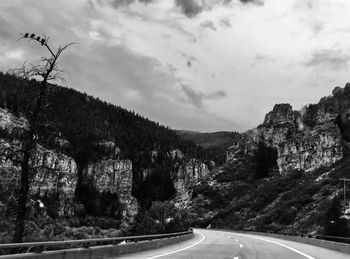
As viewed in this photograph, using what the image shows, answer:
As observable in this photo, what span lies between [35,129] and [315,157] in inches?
3761

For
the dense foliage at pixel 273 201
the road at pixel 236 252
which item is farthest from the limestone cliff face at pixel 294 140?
the road at pixel 236 252

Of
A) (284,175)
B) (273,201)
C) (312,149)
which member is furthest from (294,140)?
(273,201)

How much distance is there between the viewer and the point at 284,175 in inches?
4562

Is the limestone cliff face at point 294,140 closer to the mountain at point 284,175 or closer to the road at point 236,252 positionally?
the mountain at point 284,175

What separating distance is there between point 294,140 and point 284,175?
12.4m

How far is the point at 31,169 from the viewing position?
2172 centimetres

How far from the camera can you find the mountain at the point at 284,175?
82.9m

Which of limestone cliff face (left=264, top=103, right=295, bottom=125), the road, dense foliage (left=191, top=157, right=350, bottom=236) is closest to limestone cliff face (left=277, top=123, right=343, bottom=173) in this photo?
dense foliage (left=191, top=157, right=350, bottom=236)

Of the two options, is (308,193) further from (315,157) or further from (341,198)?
(315,157)

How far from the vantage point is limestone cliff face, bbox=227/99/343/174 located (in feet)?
349

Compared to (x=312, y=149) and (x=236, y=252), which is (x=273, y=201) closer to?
(x=312, y=149)

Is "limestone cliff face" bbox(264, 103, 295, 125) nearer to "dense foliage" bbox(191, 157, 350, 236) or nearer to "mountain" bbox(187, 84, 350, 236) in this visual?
"mountain" bbox(187, 84, 350, 236)

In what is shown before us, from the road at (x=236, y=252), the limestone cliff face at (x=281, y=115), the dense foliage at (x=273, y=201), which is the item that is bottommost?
the road at (x=236, y=252)

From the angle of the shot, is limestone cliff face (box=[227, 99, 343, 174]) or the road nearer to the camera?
the road
